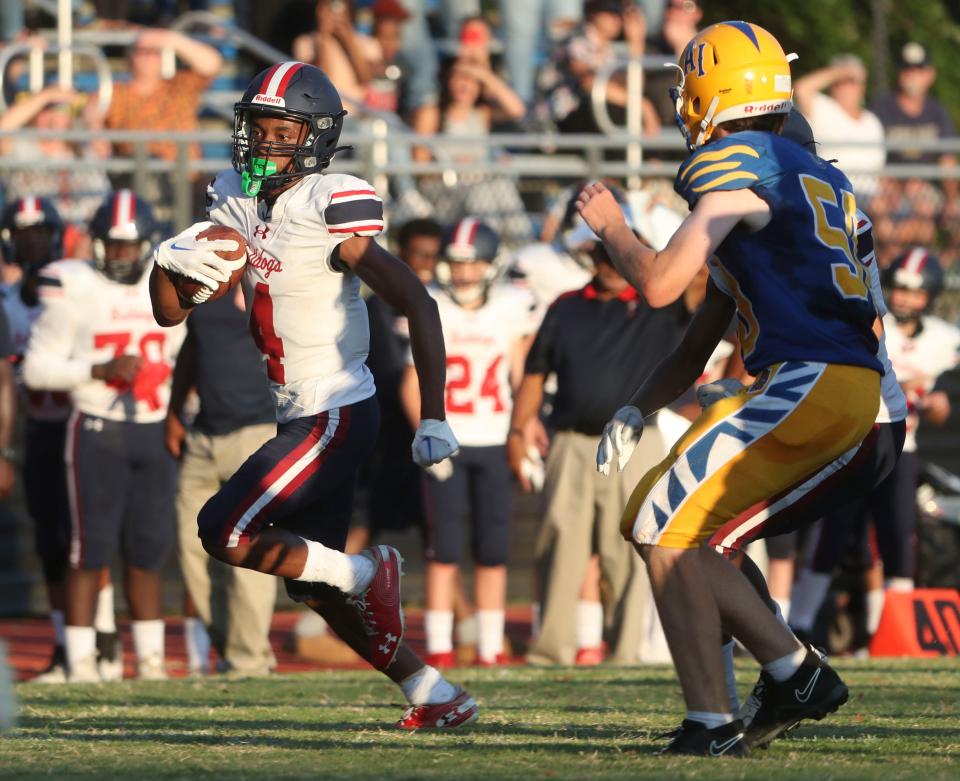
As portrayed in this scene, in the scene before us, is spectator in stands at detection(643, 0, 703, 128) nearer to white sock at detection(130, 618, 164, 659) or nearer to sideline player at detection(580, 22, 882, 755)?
white sock at detection(130, 618, 164, 659)

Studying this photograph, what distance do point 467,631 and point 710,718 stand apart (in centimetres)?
551

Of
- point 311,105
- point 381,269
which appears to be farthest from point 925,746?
point 311,105

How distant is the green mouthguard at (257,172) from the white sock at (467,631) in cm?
477

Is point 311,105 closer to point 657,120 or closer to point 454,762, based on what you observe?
point 454,762

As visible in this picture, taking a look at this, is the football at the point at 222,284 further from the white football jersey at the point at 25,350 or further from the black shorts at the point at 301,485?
the white football jersey at the point at 25,350

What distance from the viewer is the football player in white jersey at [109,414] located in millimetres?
8664

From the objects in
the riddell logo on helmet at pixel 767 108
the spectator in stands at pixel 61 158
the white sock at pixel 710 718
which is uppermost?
the spectator in stands at pixel 61 158

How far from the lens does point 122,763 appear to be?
4699 mm

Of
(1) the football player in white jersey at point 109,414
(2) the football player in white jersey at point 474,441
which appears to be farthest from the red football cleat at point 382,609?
(2) the football player in white jersey at point 474,441

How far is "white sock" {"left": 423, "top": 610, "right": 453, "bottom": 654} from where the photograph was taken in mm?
9234

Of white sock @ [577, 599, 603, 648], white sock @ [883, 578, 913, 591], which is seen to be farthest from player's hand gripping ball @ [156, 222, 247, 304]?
white sock @ [883, 578, 913, 591]

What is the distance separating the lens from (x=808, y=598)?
9.87 metres

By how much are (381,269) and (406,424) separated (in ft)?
15.3

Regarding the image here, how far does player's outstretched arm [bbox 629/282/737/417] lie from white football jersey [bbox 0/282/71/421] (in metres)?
4.63
